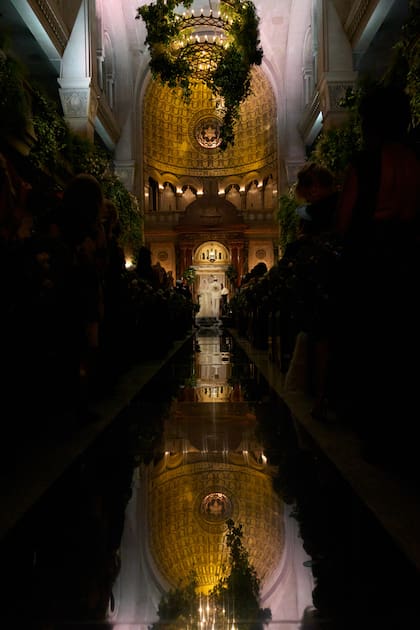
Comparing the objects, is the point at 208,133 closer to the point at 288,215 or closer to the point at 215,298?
the point at 215,298

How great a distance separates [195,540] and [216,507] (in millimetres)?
235

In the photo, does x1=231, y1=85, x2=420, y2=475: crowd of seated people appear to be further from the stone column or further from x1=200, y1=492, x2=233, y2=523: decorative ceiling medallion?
the stone column

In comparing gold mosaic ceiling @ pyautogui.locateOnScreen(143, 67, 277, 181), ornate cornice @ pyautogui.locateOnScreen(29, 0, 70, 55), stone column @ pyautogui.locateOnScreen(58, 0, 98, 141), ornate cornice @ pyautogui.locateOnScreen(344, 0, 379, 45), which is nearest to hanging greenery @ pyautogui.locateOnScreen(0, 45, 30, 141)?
ornate cornice @ pyautogui.locateOnScreen(29, 0, 70, 55)

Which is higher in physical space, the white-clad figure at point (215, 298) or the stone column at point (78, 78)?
the white-clad figure at point (215, 298)

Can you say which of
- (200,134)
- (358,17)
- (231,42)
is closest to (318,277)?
(231,42)

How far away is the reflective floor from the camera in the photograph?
3.42ft

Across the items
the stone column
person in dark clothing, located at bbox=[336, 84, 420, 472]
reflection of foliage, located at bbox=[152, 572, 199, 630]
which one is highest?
the stone column

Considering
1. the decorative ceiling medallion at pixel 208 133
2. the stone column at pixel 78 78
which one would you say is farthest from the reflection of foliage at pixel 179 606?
the decorative ceiling medallion at pixel 208 133

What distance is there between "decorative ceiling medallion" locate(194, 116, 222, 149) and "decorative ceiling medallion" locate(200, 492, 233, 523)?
28291 millimetres

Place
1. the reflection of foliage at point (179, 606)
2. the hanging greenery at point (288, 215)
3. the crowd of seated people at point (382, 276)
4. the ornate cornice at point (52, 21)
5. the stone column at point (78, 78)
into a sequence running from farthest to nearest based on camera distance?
1. the hanging greenery at point (288, 215)
2. the stone column at point (78, 78)
3. the ornate cornice at point (52, 21)
4. the crowd of seated people at point (382, 276)
5. the reflection of foliage at point (179, 606)

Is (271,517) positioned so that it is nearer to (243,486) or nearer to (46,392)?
(243,486)

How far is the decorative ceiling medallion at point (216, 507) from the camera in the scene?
5.06ft

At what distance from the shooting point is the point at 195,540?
55.0 inches

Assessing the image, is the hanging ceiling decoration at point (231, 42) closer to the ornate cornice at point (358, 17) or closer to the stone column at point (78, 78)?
the stone column at point (78, 78)
